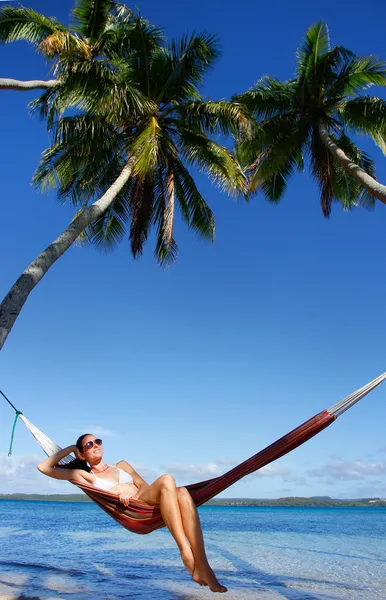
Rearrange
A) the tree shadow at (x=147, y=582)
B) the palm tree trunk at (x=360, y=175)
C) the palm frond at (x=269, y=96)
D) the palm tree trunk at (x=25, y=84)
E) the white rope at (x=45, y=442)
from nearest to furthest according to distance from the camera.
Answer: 1. the white rope at (x=45, y=442)
2. the palm tree trunk at (x=25, y=84)
3. the palm tree trunk at (x=360, y=175)
4. the tree shadow at (x=147, y=582)
5. the palm frond at (x=269, y=96)

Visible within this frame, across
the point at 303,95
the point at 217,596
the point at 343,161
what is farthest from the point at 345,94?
the point at 217,596

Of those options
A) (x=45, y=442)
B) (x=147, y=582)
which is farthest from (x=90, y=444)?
(x=147, y=582)

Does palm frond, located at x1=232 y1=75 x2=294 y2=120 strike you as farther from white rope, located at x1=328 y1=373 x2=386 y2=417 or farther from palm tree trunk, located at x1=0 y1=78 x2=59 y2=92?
white rope, located at x1=328 y1=373 x2=386 y2=417

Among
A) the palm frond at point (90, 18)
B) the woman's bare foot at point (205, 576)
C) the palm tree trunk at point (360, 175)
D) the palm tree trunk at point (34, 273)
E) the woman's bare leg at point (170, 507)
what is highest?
the palm frond at point (90, 18)

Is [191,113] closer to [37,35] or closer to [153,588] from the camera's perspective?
[37,35]

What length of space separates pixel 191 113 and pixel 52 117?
67.3 inches

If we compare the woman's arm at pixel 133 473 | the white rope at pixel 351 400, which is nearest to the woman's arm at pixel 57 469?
the woman's arm at pixel 133 473

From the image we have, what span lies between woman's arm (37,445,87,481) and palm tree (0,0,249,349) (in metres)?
2.82

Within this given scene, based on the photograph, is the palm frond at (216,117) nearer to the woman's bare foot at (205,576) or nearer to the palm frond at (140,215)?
the palm frond at (140,215)

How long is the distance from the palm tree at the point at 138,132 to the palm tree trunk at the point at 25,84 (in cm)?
9

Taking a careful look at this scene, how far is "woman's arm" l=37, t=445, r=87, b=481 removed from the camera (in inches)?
126

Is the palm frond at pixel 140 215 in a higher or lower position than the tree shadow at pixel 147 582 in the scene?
higher

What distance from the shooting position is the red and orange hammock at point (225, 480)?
2.97 m

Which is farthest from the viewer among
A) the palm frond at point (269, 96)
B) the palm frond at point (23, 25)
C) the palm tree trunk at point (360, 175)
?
the palm frond at point (269, 96)
